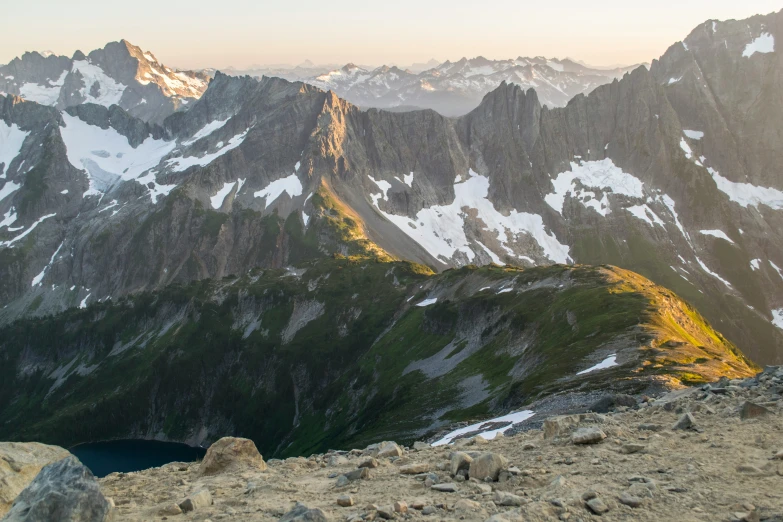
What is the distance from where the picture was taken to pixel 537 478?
20719mm

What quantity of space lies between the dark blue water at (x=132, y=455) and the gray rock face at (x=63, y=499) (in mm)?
163126

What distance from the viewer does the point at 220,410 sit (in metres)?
195

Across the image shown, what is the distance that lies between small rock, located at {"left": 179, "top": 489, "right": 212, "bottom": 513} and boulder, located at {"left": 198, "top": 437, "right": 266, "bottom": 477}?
693 cm

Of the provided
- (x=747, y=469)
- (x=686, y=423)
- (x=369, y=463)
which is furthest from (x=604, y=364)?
(x=747, y=469)

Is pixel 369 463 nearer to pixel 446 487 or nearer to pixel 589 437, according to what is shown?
pixel 446 487

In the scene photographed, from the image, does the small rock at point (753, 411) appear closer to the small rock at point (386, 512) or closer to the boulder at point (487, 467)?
the boulder at point (487, 467)

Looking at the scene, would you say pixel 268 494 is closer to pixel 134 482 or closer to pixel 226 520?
pixel 226 520

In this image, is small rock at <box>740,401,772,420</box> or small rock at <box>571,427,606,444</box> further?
small rock at <box>740,401,772,420</box>

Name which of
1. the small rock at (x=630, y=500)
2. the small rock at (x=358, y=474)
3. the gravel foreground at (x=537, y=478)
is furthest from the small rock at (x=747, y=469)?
the small rock at (x=358, y=474)

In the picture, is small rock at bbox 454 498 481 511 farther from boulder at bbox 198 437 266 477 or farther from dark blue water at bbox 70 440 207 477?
dark blue water at bbox 70 440 207 477

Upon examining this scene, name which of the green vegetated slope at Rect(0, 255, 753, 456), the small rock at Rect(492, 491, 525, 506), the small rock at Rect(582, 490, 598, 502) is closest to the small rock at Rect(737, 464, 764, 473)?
the small rock at Rect(582, 490, 598, 502)

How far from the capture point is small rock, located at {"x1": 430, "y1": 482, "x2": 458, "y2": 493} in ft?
66.5

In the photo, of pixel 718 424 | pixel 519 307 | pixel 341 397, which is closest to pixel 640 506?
pixel 718 424

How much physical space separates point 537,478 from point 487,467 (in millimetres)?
1705
